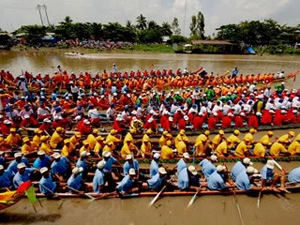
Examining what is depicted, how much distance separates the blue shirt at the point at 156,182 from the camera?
6965 mm

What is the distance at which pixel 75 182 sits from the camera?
6.95 metres

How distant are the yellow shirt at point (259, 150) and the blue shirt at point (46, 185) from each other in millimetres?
6618

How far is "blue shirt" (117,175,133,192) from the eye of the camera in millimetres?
6879

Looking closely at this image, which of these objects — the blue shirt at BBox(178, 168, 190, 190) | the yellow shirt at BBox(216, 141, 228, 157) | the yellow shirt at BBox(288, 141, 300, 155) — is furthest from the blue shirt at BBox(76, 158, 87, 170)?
the yellow shirt at BBox(288, 141, 300, 155)

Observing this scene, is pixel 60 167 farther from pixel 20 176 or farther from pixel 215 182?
pixel 215 182

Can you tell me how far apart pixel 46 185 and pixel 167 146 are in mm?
3927

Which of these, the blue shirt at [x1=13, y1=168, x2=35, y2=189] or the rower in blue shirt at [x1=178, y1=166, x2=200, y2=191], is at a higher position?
the blue shirt at [x1=13, y1=168, x2=35, y2=189]

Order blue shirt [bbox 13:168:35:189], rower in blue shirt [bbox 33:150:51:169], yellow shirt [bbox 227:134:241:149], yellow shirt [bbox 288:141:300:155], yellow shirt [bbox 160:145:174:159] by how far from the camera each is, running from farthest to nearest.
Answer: yellow shirt [bbox 227:134:241:149] < yellow shirt [bbox 288:141:300:155] < yellow shirt [bbox 160:145:174:159] < rower in blue shirt [bbox 33:150:51:169] < blue shirt [bbox 13:168:35:189]

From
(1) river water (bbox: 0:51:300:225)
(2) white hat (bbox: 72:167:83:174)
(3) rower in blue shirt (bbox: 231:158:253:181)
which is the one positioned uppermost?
(2) white hat (bbox: 72:167:83:174)

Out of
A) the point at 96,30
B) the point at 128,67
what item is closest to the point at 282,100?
the point at 128,67

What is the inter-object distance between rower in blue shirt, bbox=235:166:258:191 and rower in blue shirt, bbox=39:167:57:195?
5329 mm

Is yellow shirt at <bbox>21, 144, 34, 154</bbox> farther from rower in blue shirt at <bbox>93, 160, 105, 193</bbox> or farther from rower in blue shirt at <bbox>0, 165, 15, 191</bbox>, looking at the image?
rower in blue shirt at <bbox>93, 160, 105, 193</bbox>

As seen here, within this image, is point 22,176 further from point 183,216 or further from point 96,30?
point 96,30

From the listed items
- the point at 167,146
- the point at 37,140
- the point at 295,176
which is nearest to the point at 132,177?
the point at 167,146
